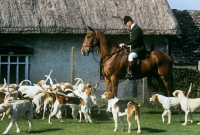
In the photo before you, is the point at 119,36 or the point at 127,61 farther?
the point at 119,36

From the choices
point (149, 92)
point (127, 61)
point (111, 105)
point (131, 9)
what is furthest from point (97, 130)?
point (131, 9)

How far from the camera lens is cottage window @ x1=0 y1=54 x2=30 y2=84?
19.2 m

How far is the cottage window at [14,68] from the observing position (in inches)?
758

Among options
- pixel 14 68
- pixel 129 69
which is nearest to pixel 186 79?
pixel 129 69

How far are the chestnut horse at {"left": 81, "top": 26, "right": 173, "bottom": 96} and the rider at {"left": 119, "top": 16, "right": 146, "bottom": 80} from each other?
9.9 inches

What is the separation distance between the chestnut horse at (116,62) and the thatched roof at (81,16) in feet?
18.3

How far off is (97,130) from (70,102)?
1.38 meters

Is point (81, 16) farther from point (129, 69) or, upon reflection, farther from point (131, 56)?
point (131, 56)

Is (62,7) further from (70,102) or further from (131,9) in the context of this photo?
(70,102)

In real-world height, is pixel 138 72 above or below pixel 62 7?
below

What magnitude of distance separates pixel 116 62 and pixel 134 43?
726 mm

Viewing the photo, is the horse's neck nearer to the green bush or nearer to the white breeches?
the white breeches

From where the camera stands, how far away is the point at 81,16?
66.9 ft

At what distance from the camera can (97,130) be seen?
11258 millimetres
